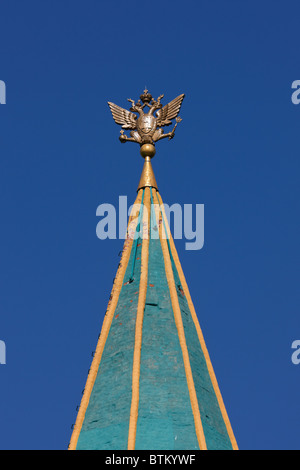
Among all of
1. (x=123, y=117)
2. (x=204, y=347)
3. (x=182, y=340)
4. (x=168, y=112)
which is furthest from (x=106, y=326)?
(x=168, y=112)

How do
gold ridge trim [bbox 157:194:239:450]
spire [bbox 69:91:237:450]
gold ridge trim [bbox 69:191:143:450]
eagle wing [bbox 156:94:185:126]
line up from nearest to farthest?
spire [bbox 69:91:237:450]
gold ridge trim [bbox 69:191:143:450]
gold ridge trim [bbox 157:194:239:450]
eagle wing [bbox 156:94:185:126]

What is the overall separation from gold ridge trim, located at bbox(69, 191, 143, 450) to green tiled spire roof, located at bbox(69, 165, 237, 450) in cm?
2

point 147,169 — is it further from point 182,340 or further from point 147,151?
point 182,340

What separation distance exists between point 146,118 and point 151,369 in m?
9.35

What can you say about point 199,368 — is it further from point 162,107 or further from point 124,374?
point 162,107

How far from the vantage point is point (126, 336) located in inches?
1161

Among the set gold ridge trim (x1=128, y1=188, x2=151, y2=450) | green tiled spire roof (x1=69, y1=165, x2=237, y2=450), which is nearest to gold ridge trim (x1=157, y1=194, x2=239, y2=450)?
green tiled spire roof (x1=69, y1=165, x2=237, y2=450)

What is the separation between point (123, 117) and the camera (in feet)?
116

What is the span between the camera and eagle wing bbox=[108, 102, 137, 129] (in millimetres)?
35219

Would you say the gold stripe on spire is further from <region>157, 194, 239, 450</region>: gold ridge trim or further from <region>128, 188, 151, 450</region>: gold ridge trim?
<region>157, 194, 239, 450</region>: gold ridge trim

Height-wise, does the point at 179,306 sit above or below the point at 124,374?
above
